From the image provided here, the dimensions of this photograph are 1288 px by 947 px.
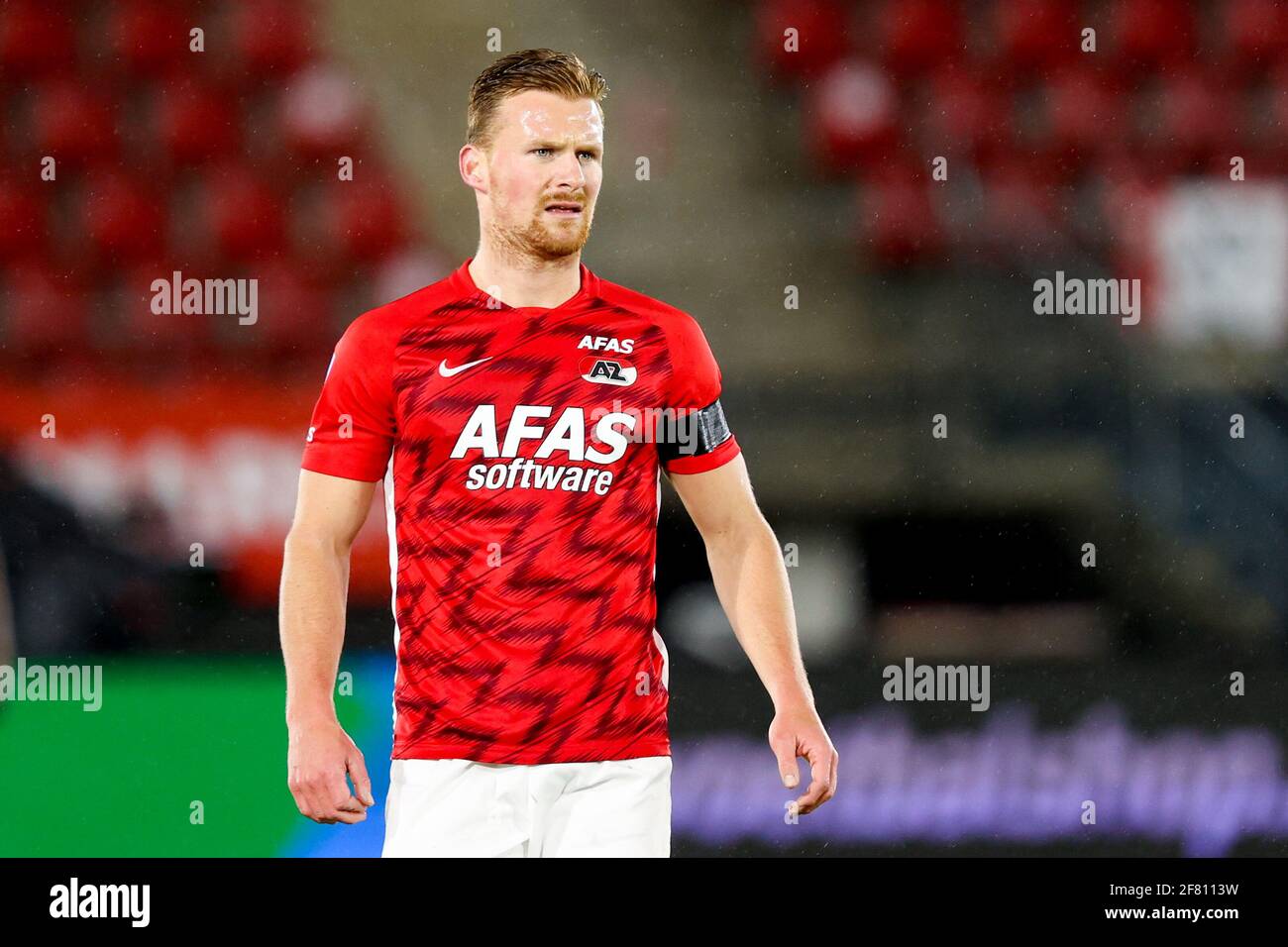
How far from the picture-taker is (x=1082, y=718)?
15.4ft

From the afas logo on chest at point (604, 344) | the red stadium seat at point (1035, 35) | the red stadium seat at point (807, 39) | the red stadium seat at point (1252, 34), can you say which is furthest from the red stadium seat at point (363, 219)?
the red stadium seat at point (1252, 34)

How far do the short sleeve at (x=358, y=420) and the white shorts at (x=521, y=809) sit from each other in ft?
1.81

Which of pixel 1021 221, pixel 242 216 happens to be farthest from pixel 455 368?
pixel 242 216

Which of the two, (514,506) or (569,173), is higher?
(569,173)

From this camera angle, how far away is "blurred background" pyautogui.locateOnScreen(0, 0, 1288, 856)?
463 cm

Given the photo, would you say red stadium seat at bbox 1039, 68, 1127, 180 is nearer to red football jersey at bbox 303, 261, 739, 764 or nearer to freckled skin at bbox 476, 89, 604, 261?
freckled skin at bbox 476, 89, 604, 261

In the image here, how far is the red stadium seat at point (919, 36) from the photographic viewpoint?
6.55 metres

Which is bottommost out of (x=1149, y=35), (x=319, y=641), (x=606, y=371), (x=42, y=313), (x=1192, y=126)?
(x=319, y=641)

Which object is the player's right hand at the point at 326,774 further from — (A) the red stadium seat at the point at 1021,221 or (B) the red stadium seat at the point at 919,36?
(B) the red stadium seat at the point at 919,36

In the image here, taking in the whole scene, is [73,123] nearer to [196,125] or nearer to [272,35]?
[196,125]

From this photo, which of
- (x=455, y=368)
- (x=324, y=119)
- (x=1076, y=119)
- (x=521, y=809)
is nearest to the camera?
(x=521, y=809)

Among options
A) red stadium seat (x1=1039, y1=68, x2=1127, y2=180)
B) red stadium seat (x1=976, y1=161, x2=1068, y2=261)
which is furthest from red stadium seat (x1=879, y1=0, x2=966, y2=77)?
red stadium seat (x1=976, y1=161, x2=1068, y2=261)

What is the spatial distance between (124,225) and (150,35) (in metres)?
1.02

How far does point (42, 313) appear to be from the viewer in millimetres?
6148
